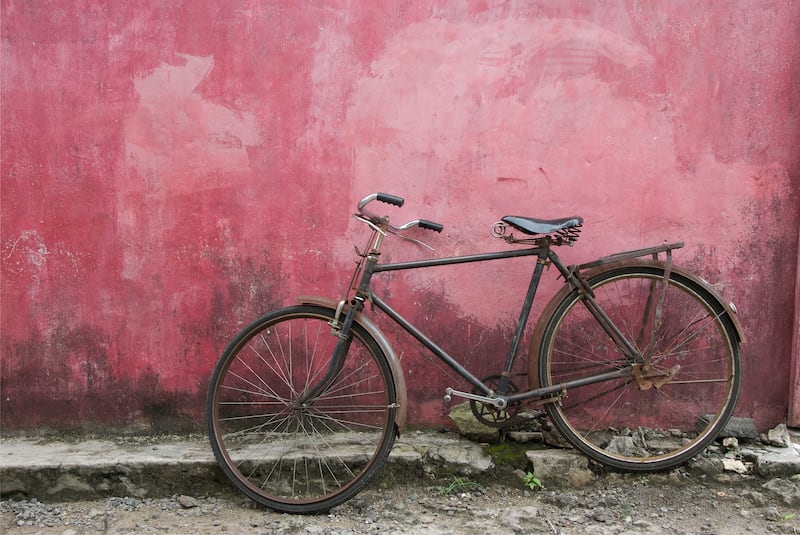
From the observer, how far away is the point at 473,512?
10.1 feet

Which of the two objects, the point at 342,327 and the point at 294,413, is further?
the point at 294,413

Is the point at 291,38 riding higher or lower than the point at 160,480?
higher

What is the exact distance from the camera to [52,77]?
3.43 meters

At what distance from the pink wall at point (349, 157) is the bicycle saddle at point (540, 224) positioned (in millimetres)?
400

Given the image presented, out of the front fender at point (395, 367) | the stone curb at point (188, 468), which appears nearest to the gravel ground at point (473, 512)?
the stone curb at point (188, 468)

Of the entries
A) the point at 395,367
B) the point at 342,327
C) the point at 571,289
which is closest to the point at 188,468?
the point at 342,327

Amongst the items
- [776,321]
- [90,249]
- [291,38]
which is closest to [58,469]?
[90,249]

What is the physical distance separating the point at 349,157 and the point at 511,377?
4.76 feet

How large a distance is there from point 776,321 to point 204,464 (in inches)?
123

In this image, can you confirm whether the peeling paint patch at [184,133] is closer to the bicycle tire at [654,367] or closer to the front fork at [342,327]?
the front fork at [342,327]

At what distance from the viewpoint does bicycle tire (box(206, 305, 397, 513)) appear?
3.23 meters

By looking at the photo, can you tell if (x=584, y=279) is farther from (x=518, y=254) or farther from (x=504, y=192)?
(x=504, y=192)

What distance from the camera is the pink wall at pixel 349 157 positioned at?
3.39 metres

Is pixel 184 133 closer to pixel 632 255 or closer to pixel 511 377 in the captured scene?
pixel 511 377
